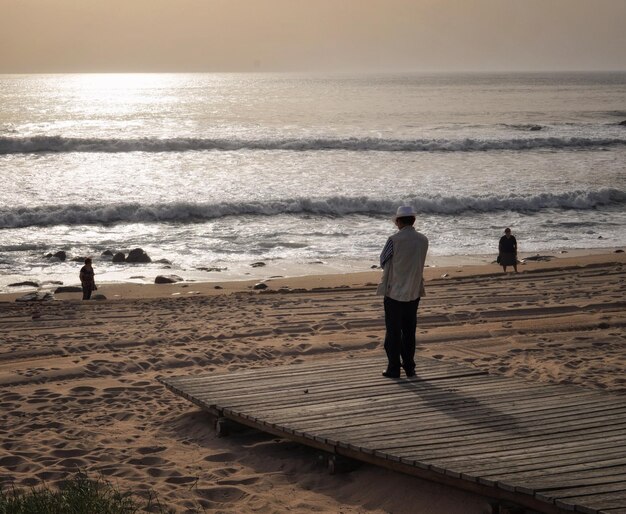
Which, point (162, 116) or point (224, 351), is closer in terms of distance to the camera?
point (224, 351)

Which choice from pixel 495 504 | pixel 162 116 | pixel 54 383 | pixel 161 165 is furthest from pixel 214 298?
pixel 162 116

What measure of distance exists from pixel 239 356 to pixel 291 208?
18263 mm

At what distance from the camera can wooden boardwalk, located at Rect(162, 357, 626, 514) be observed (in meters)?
5.63

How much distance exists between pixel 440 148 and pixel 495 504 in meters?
41.7

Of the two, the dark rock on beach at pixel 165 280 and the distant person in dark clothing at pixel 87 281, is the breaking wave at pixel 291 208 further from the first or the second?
the distant person in dark clothing at pixel 87 281

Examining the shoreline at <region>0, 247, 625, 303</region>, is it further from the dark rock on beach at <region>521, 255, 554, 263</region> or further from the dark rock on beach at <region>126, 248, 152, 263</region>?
the dark rock on beach at <region>126, 248, 152, 263</region>

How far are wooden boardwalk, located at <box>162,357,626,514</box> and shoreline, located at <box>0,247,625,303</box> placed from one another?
736cm

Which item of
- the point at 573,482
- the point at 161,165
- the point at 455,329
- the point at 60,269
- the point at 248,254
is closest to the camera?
the point at 573,482

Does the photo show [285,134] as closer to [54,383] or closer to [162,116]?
[162,116]

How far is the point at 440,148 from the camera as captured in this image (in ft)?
152

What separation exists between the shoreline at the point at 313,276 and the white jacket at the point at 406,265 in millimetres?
7724

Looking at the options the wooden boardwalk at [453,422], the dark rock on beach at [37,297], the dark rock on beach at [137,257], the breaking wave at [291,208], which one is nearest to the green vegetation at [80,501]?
the wooden boardwalk at [453,422]

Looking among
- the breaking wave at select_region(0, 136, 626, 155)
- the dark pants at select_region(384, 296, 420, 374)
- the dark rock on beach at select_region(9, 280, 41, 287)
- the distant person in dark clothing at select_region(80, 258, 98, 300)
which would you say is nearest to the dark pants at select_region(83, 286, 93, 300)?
the distant person in dark clothing at select_region(80, 258, 98, 300)

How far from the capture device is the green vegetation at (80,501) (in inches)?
207
